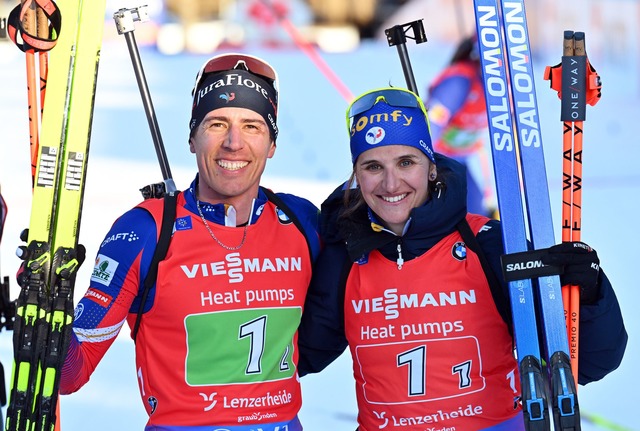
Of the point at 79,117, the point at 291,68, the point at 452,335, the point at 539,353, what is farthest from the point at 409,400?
the point at 291,68

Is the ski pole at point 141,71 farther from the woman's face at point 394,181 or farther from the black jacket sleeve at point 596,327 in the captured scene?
the black jacket sleeve at point 596,327

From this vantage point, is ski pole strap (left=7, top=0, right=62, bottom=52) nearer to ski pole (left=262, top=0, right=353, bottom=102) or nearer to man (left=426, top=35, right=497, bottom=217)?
man (left=426, top=35, right=497, bottom=217)

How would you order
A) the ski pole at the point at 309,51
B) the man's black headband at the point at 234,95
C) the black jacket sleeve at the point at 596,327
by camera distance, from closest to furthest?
the black jacket sleeve at the point at 596,327 < the man's black headband at the point at 234,95 < the ski pole at the point at 309,51

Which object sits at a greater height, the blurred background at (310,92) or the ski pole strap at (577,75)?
the blurred background at (310,92)

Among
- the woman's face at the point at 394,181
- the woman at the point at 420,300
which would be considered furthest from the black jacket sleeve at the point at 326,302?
the woman's face at the point at 394,181

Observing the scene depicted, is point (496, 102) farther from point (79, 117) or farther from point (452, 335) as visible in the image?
point (79, 117)

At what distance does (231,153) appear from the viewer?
2.41 m

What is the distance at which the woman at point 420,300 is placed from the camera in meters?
2.39

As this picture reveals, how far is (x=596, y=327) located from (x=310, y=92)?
9.82m

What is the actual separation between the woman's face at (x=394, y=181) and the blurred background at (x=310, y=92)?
3.76m

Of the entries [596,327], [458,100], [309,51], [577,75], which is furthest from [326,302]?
[309,51]

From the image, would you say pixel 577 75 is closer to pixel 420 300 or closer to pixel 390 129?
pixel 390 129

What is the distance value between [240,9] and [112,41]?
171cm

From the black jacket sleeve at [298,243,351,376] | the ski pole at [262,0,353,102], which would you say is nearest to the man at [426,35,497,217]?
the black jacket sleeve at [298,243,351,376]
